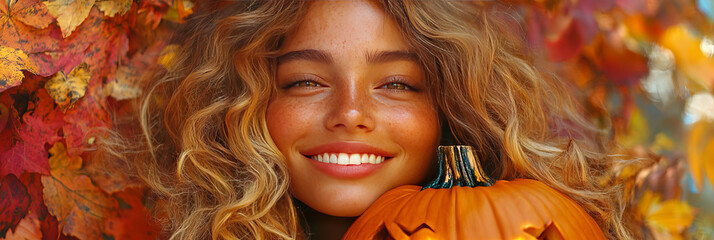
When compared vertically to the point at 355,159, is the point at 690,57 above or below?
above

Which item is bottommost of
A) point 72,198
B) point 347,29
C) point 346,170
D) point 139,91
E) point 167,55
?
point 72,198

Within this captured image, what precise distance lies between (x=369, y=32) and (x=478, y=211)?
566mm

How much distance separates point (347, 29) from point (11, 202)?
964 mm

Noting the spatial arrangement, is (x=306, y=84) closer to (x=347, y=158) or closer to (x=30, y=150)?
(x=347, y=158)

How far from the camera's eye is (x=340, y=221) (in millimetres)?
1801

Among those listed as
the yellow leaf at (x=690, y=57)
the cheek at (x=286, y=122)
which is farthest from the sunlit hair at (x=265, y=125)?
the yellow leaf at (x=690, y=57)

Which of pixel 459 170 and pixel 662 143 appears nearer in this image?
pixel 459 170

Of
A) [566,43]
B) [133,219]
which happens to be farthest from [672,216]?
[133,219]

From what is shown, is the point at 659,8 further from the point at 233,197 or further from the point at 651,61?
the point at 233,197

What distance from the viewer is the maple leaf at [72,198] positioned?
1.70m

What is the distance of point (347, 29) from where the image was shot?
1652 mm

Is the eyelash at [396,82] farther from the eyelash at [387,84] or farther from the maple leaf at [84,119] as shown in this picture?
the maple leaf at [84,119]

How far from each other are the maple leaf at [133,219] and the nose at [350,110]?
27.0 inches

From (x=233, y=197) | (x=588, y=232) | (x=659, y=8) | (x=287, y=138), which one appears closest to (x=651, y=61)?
(x=659, y=8)
